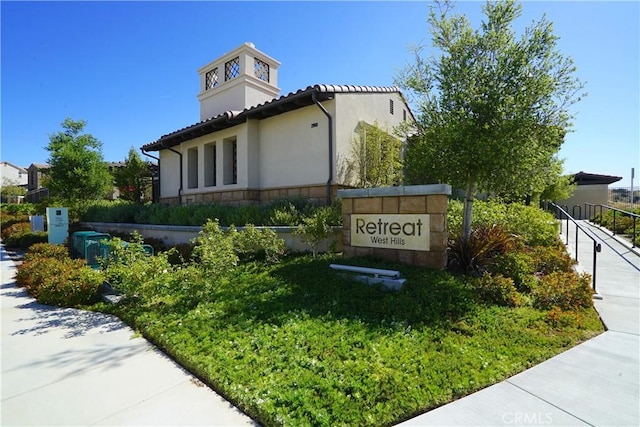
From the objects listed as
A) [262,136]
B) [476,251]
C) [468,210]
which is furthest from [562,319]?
[262,136]

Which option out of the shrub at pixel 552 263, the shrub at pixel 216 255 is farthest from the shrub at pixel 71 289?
the shrub at pixel 552 263

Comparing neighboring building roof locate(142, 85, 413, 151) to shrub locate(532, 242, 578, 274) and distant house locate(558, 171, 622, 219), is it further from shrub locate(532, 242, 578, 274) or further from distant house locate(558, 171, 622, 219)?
distant house locate(558, 171, 622, 219)

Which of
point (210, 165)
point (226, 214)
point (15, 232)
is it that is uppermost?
point (210, 165)

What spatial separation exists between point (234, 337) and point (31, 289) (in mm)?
5337

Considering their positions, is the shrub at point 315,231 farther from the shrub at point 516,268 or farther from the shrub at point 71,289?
the shrub at point 71,289

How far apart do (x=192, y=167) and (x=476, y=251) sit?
12.7 metres

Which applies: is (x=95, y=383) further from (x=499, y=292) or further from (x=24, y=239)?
(x=24, y=239)

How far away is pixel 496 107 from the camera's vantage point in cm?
578

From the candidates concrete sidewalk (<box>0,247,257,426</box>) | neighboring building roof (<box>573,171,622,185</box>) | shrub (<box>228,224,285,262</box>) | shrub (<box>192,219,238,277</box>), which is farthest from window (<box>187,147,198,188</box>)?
neighboring building roof (<box>573,171,622,185</box>)

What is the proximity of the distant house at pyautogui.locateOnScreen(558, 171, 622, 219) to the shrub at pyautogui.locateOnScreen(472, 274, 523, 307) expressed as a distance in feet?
70.6

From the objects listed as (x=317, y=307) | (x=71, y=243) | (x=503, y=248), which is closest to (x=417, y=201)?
(x=503, y=248)

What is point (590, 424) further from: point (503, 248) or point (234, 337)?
point (503, 248)

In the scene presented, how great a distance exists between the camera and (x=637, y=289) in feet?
17.5

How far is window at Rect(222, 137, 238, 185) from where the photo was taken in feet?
40.8
